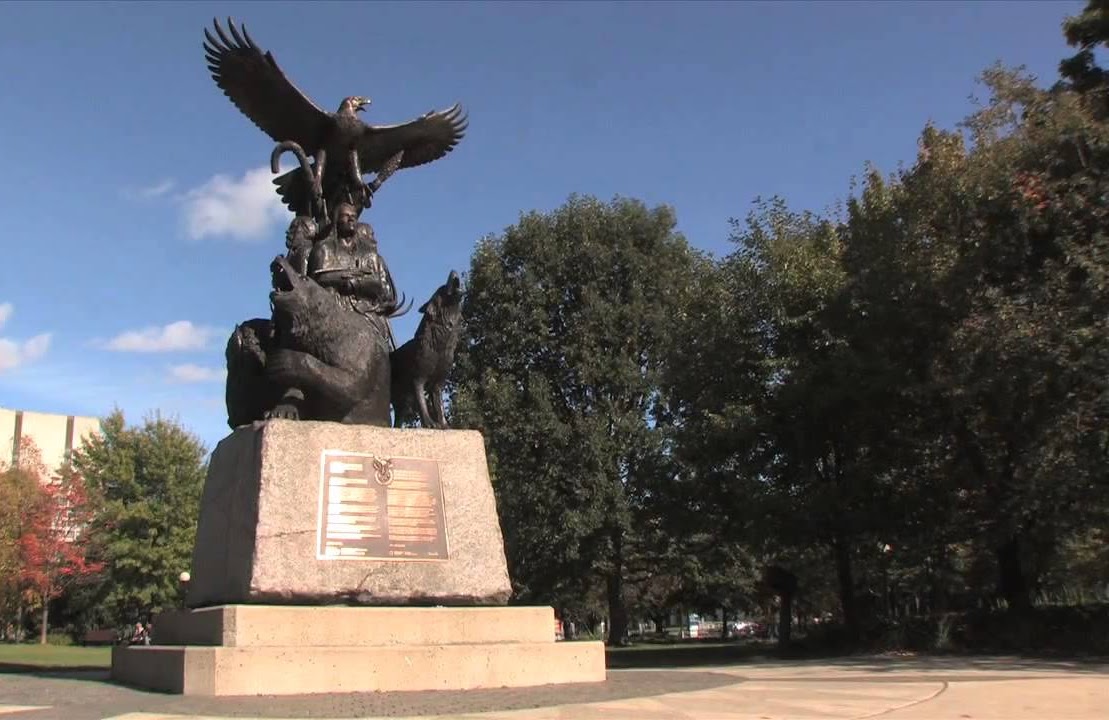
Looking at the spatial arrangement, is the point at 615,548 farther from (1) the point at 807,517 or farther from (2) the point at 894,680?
(2) the point at 894,680

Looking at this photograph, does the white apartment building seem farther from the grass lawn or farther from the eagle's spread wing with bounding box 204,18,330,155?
the eagle's spread wing with bounding box 204,18,330,155

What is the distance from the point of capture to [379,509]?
9.12 m

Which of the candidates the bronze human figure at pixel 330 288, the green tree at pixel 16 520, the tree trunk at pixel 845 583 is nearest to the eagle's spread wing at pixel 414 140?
the bronze human figure at pixel 330 288

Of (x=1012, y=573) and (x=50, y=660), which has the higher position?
(x=1012, y=573)

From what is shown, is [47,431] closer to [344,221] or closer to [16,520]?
[16,520]

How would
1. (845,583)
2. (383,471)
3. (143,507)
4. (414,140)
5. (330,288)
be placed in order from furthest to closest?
1. (143,507)
2. (845,583)
3. (414,140)
4. (330,288)
5. (383,471)

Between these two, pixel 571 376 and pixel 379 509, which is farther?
pixel 571 376

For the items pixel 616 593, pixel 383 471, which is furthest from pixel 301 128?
pixel 616 593

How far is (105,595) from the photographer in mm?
44000

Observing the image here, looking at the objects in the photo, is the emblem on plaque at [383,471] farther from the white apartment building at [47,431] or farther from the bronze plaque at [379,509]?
the white apartment building at [47,431]

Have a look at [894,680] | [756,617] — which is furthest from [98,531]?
[756,617]

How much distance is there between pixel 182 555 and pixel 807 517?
3194 cm

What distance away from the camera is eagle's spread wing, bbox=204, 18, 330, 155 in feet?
37.6

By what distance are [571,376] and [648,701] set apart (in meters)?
24.3
